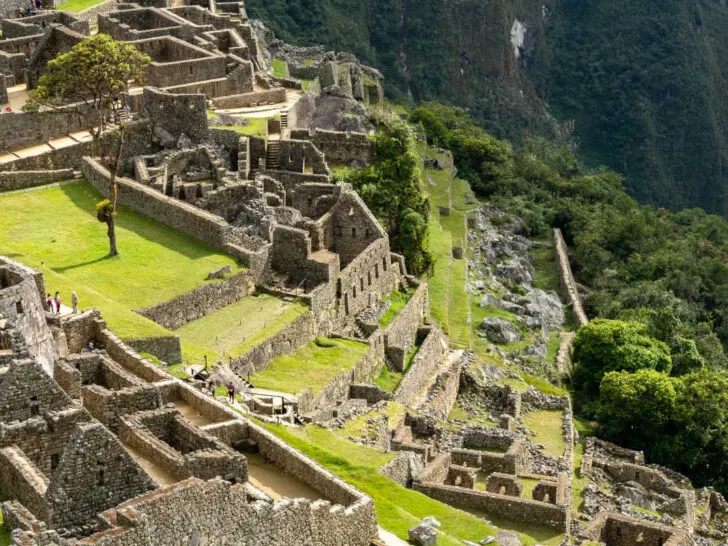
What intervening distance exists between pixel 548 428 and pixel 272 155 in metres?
15.6

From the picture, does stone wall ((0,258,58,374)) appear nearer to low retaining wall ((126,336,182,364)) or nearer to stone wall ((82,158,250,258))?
low retaining wall ((126,336,182,364))

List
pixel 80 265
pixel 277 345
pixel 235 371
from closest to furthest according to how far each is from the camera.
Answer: pixel 235 371 < pixel 277 345 < pixel 80 265

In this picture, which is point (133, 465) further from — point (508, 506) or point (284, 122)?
point (284, 122)

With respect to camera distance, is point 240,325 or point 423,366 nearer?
point 240,325

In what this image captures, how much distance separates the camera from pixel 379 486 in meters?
31.6

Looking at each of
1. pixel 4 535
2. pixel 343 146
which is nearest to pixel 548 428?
pixel 343 146

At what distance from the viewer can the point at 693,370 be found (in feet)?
199

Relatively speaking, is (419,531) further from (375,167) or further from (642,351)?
(642,351)

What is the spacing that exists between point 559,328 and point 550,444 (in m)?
19.6

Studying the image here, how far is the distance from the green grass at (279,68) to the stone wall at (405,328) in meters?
22.3

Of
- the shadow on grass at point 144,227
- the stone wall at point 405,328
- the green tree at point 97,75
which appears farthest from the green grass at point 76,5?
the stone wall at point 405,328

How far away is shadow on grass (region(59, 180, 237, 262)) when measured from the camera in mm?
43375

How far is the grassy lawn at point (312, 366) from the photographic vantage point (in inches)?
1468

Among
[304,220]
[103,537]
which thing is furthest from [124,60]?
[103,537]
